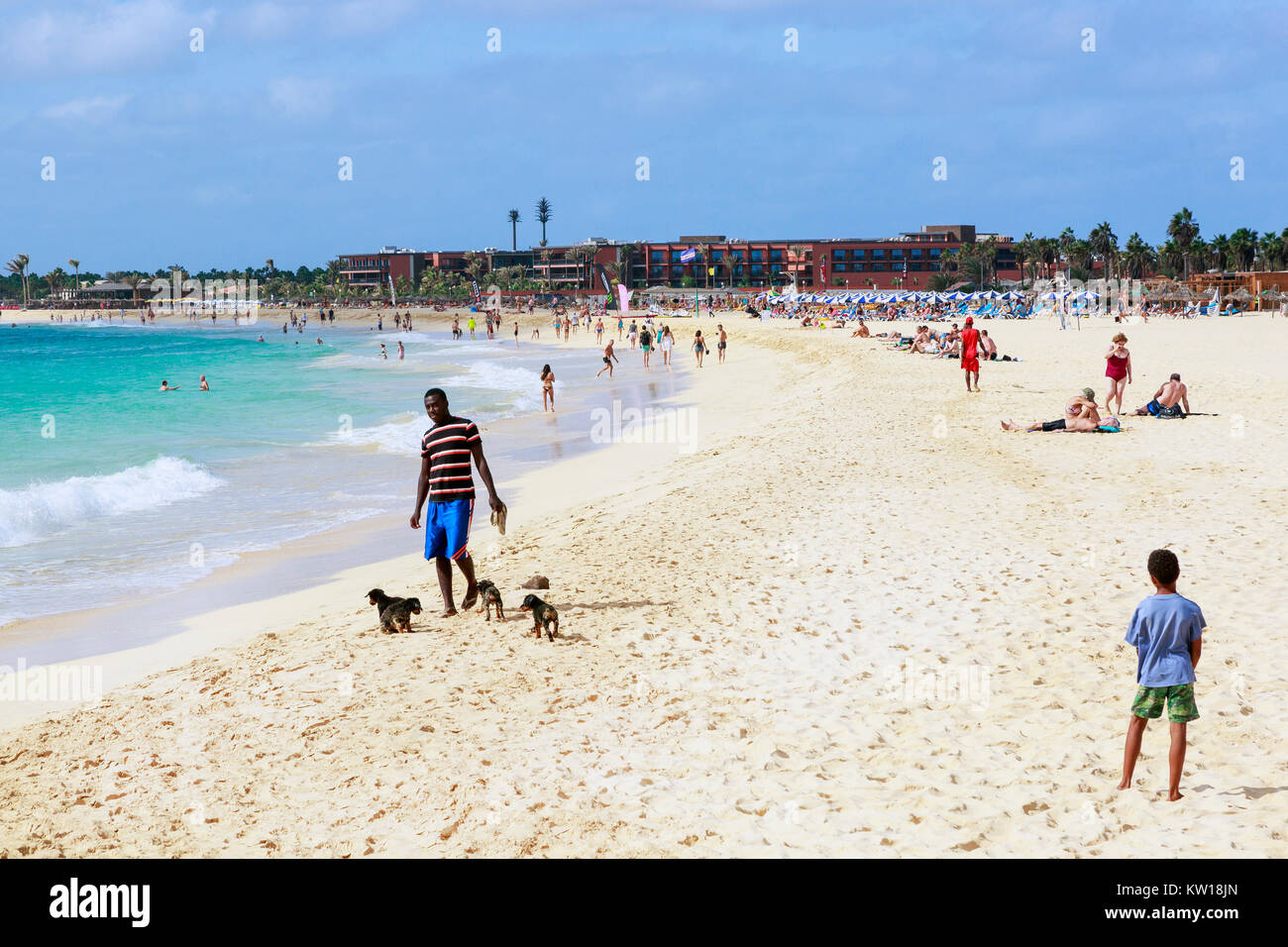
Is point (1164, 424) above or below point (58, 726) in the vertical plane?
above

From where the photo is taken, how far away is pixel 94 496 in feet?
52.1

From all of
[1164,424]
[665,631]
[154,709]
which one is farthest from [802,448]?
[154,709]

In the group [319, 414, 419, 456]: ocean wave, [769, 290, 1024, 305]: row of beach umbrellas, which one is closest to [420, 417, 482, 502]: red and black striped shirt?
[319, 414, 419, 456]: ocean wave

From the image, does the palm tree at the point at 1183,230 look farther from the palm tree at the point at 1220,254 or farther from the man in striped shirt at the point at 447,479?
the man in striped shirt at the point at 447,479

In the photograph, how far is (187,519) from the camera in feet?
47.7

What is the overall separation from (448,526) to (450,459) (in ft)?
1.72

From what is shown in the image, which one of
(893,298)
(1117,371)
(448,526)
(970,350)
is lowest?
(448,526)

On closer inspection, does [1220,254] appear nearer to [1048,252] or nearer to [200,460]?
[1048,252]

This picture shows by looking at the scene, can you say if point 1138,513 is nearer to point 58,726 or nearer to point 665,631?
point 665,631

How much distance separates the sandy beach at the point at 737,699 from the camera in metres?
4.80

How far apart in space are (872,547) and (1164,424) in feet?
29.4
